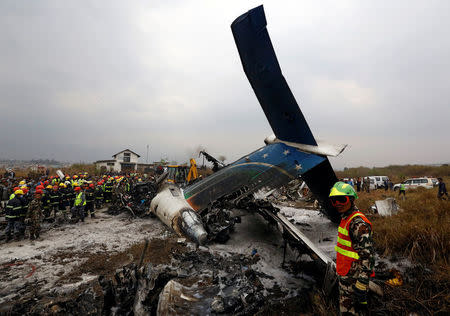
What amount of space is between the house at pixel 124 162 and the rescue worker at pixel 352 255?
1922 inches

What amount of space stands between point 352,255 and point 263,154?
431 cm

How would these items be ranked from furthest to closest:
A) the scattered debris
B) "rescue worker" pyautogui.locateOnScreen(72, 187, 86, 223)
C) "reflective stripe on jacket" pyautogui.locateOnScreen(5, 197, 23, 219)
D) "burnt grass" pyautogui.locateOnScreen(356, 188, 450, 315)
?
"rescue worker" pyautogui.locateOnScreen(72, 187, 86, 223) → the scattered debris → "reflective stripe on jacket" pyautogui.locateOnScreen(5, 197, 23, 219) → "burnt grass" pyautogui.locateOnScreen(356, 188, 450, 315)

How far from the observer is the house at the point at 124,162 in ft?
151

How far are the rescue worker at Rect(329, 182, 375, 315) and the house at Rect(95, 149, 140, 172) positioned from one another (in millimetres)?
48815

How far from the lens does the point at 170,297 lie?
8.91ft

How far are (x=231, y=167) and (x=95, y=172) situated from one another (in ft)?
119

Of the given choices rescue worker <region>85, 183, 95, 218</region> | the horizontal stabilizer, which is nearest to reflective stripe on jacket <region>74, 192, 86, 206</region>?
rescue worker <region>85, 183, 95, 218</region>

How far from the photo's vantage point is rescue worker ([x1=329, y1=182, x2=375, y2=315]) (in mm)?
2386

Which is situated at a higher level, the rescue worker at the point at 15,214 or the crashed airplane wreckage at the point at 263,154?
the crashed airplane wreckage at the point at 263,154

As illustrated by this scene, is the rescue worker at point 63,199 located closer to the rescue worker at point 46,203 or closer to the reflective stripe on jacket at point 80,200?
the rescue worker at point 46,203

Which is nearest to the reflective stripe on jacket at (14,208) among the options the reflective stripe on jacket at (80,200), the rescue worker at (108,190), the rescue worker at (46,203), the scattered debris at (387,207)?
the reflective stripe on jacket at (80,200)

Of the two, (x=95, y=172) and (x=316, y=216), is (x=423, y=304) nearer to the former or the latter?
(x=316, y=216)

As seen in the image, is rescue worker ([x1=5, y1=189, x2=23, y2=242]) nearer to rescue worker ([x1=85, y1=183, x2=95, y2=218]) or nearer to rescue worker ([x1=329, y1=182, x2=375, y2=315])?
rescue worker ([x1=85, y1=183, x2=95, y2=218])

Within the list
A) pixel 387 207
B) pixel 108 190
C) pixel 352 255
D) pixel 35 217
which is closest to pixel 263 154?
pixel 352 255
